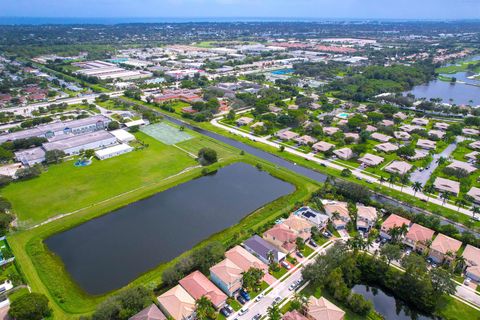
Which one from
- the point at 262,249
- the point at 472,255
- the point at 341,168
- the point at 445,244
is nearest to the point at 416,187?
the point at 341,168

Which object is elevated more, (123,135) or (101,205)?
(123,135)

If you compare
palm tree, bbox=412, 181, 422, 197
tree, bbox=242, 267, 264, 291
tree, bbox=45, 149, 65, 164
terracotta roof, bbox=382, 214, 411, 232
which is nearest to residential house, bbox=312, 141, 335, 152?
palm tree, bbox=412, 181, 422, 197

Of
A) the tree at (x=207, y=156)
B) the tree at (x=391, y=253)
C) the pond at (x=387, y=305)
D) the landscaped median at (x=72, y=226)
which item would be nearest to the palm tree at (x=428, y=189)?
the landscaped median at (x=72, y=226)

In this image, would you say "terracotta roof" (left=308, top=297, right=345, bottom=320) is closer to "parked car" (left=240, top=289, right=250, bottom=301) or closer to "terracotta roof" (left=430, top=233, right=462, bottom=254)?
"parked car" (left=240, top=289, right=250, bottom=301)

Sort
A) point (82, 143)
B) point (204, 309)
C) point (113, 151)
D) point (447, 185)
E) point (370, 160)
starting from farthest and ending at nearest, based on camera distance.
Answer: point (82, 143)
point (113, 151)
point (370, 160)
point (447, 185)
point (204, 309)

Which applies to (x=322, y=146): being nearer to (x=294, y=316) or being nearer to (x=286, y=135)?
(x=286, y=135)
